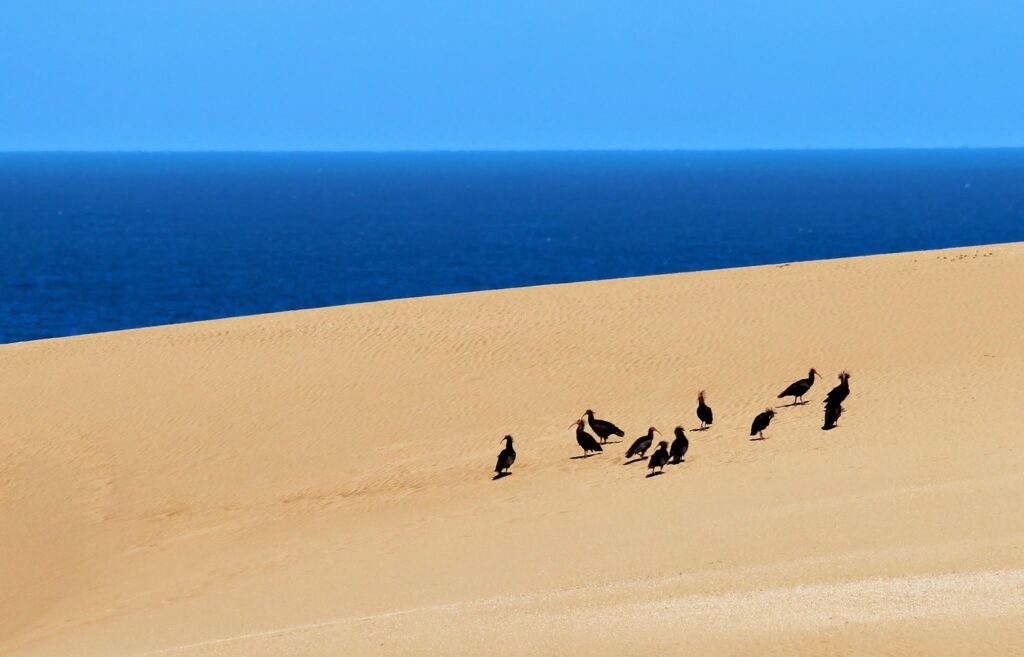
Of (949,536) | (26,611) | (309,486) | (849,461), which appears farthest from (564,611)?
(309,486)

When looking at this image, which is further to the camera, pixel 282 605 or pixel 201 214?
pixel 201 214

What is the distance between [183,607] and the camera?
44.6ft

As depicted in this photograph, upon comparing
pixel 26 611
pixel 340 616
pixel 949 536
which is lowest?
pixel 26 611

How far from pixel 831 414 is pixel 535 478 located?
3899 millimetres

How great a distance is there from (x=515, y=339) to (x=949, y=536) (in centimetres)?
1527

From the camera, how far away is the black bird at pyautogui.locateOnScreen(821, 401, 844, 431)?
17703 mm

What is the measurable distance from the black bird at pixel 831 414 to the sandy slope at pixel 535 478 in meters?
0.19

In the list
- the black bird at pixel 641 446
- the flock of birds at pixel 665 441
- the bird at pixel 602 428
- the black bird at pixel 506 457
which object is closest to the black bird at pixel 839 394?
the flock of birds at pixel 665 441

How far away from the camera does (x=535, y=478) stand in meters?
17.6

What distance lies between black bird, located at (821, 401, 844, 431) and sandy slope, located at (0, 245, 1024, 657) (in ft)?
0.61

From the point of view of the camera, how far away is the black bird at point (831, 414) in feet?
58.1

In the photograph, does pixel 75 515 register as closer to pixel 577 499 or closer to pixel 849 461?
pixel 577 499

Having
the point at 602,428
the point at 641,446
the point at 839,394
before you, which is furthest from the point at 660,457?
the point at 839,394

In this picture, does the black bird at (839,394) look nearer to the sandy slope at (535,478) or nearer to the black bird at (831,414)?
the black bird at (831,414)
